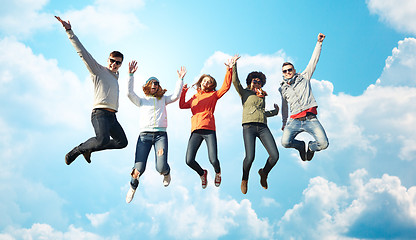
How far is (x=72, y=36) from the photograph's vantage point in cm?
935

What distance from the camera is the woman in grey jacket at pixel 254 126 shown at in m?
10.5

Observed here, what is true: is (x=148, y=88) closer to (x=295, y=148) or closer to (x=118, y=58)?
(x=118, y=58)

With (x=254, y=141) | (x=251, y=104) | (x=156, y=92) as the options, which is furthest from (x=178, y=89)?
(x=254, y=141)

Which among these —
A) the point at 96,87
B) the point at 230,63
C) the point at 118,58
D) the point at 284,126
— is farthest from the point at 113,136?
the point at 284,126

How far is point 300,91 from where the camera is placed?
10.7m

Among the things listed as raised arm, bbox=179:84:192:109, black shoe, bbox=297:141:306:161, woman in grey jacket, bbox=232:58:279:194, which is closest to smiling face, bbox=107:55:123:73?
raised arm, bbox=179:84:192:109

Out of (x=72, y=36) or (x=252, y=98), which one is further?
(x=252, y=98)

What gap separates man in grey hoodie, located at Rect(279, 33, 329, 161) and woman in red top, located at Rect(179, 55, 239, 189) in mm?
1703

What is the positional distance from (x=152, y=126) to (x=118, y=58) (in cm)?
208

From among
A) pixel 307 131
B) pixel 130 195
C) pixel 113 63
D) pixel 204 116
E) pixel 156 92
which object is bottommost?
pixel 130 195

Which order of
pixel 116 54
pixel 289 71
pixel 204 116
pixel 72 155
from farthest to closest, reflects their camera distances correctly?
pixel 289 71 → pixel 204 116 → pixel 116 54 → pixel 72 155

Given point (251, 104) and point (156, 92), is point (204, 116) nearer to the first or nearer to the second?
point (251, 104)

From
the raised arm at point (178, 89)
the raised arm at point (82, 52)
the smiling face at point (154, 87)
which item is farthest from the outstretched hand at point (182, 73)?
the raised arm at point (82, 52)

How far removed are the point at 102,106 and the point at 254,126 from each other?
414 cm
